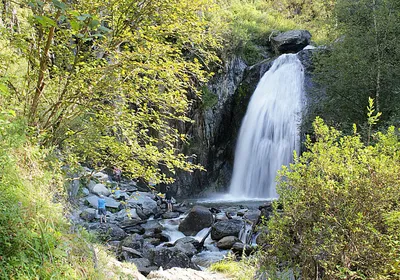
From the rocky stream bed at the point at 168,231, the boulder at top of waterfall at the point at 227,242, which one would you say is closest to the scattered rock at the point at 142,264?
the rocky stream bed at the point at 168,231

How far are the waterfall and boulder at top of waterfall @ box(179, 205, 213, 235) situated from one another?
6.11 metres

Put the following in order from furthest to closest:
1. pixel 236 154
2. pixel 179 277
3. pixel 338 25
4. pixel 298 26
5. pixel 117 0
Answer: pixel 298 26
pixel 236 154
pixel 338 25
pixel 179 277
pixel 117 0

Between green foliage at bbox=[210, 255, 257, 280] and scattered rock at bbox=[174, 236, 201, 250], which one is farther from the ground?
green foliage at bbox=[210, 255, 257, 280]

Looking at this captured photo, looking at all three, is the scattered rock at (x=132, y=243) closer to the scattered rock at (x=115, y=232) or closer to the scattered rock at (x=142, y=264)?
the scattered rock at (x=115, y=232)

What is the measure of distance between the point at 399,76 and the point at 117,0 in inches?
328

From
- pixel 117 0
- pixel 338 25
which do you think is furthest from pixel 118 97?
pixel 338 25

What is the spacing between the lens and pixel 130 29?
388cm

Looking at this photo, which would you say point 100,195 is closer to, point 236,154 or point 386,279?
point 236,154

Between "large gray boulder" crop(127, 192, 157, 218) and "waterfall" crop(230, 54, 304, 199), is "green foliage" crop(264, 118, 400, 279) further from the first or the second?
"waterfall" crop(230, 54, 304, 199)

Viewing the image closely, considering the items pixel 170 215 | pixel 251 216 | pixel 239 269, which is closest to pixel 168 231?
pixel 170 215

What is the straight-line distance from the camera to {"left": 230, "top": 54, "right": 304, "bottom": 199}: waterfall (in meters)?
15.8

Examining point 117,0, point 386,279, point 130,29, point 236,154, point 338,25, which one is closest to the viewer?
point 386,279

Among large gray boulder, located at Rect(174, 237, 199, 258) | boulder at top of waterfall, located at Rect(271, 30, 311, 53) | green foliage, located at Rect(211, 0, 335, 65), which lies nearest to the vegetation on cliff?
large gray boulder, located at Rect(174, 237, 199, 258)

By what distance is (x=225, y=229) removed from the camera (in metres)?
9.02
